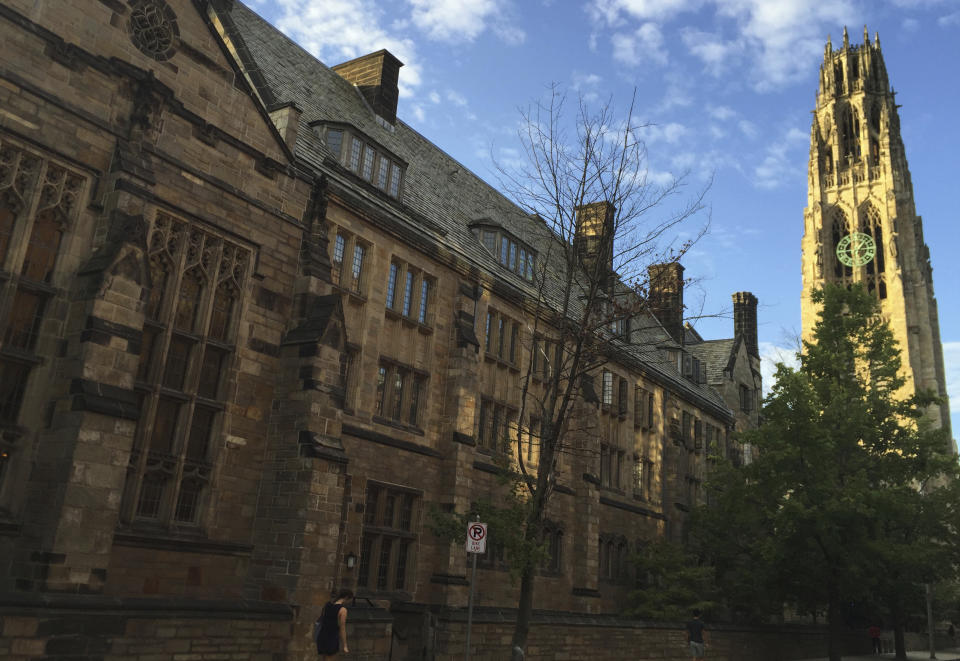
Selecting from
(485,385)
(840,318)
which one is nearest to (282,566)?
(485,385)

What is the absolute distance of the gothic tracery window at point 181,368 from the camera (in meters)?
14.4

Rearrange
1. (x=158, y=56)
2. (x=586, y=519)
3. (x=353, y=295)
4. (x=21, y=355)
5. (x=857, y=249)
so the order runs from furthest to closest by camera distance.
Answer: (x=857, y=249) < (x=586, y=519) < (x=353, y=295) < (x=158, y=56) < (x=21, y=355)

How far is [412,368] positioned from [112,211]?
902 centimetres

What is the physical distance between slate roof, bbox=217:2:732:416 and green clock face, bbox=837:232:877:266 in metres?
62.9

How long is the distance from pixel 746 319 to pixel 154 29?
1581 inches

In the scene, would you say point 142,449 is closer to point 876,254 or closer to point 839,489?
point 839,489

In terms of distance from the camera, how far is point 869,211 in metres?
88.1

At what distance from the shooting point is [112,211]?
547 inches

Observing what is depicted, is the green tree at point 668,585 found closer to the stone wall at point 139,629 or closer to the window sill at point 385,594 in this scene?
the window sill at point 385,594

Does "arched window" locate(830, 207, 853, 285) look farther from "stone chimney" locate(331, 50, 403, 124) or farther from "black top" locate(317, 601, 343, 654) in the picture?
"black top" locate(317, 601, 343, 654)

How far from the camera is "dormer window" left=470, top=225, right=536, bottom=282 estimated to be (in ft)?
88.0

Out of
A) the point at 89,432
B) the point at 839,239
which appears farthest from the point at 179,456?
the point at 839,239

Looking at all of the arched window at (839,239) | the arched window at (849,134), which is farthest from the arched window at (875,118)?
the arched window at (839,239)

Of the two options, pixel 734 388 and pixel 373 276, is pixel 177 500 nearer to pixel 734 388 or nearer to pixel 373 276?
pixel 373 276
